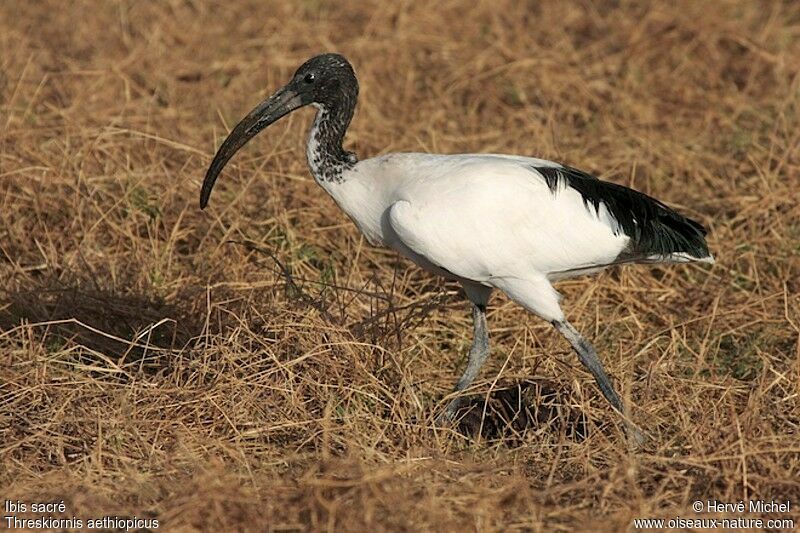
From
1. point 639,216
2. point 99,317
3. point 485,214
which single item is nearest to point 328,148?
point 485,214

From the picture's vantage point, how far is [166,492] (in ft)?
15.7

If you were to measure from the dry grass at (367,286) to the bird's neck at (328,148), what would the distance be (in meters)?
0.78

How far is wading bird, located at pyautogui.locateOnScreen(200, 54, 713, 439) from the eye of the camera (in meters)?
5.41

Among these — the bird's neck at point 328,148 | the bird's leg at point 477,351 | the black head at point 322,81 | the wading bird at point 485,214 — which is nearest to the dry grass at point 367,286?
the bird's leg at point 477,351

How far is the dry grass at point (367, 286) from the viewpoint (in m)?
4.92

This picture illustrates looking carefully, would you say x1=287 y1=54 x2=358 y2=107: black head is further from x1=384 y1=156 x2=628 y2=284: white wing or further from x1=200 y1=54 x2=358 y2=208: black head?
x1=384 y1=156 x2=628 y2=284: white wing

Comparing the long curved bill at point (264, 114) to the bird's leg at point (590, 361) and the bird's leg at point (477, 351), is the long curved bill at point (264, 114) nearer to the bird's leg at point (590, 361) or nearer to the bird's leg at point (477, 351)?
the bird's leg at point (477, 351)

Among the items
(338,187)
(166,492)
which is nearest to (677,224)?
Answer: (338,187)

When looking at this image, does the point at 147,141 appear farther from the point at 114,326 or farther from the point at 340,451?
the point at 340,451

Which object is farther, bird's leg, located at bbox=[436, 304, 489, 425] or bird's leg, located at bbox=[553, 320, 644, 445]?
bird's leg, located at bbox=[436, 304, 489, 425]

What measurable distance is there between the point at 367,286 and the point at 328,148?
1443 millimetres

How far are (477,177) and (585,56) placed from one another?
5.19m

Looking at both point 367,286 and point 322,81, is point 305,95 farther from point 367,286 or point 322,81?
point 367,286

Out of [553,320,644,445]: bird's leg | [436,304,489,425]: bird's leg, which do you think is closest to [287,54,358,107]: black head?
[436,304,489,425]: bird's leg
